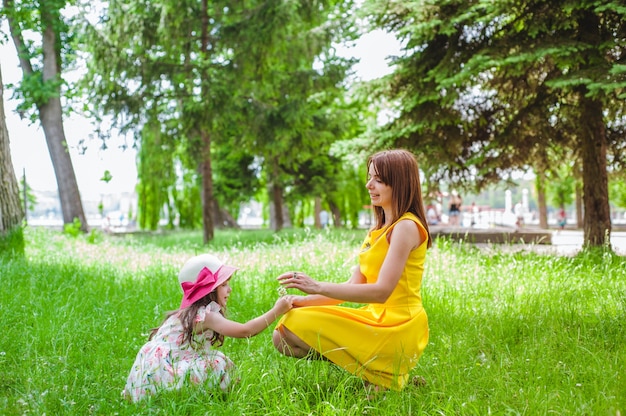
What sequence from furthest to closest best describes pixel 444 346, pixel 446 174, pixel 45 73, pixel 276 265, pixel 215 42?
1. pixel 45 73
2. pixel 215 42
3. pixel 446 174
4. pixel 276 265
5. pixel 444 346

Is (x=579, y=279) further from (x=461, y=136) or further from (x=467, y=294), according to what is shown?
(x=461, y=136)

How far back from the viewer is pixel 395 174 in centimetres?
320

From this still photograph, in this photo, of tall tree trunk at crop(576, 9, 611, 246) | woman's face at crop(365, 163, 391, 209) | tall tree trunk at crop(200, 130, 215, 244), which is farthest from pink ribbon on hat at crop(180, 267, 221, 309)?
tall tree trunk at crop(200, 130, 215, 244)

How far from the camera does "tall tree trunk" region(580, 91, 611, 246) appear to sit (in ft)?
28.6

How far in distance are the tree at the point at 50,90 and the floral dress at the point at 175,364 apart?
540 inches

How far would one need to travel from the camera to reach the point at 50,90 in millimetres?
15938

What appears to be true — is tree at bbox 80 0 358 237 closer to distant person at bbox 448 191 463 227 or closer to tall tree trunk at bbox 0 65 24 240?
tall tree trunk at bbox 0 65 24 240

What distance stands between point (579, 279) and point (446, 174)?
14.6 ft

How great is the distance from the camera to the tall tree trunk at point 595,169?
8.72m

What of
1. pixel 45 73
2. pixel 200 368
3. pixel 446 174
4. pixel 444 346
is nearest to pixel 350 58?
pixel 446 174

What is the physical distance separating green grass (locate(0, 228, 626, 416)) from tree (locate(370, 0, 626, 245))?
2.26 metres

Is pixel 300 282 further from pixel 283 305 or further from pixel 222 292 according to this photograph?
pixel 222 292

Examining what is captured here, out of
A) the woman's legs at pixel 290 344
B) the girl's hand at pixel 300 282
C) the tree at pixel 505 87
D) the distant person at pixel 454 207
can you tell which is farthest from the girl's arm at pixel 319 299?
the distant person at pixel 454 207

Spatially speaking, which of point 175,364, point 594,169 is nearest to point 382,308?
point 175,364
